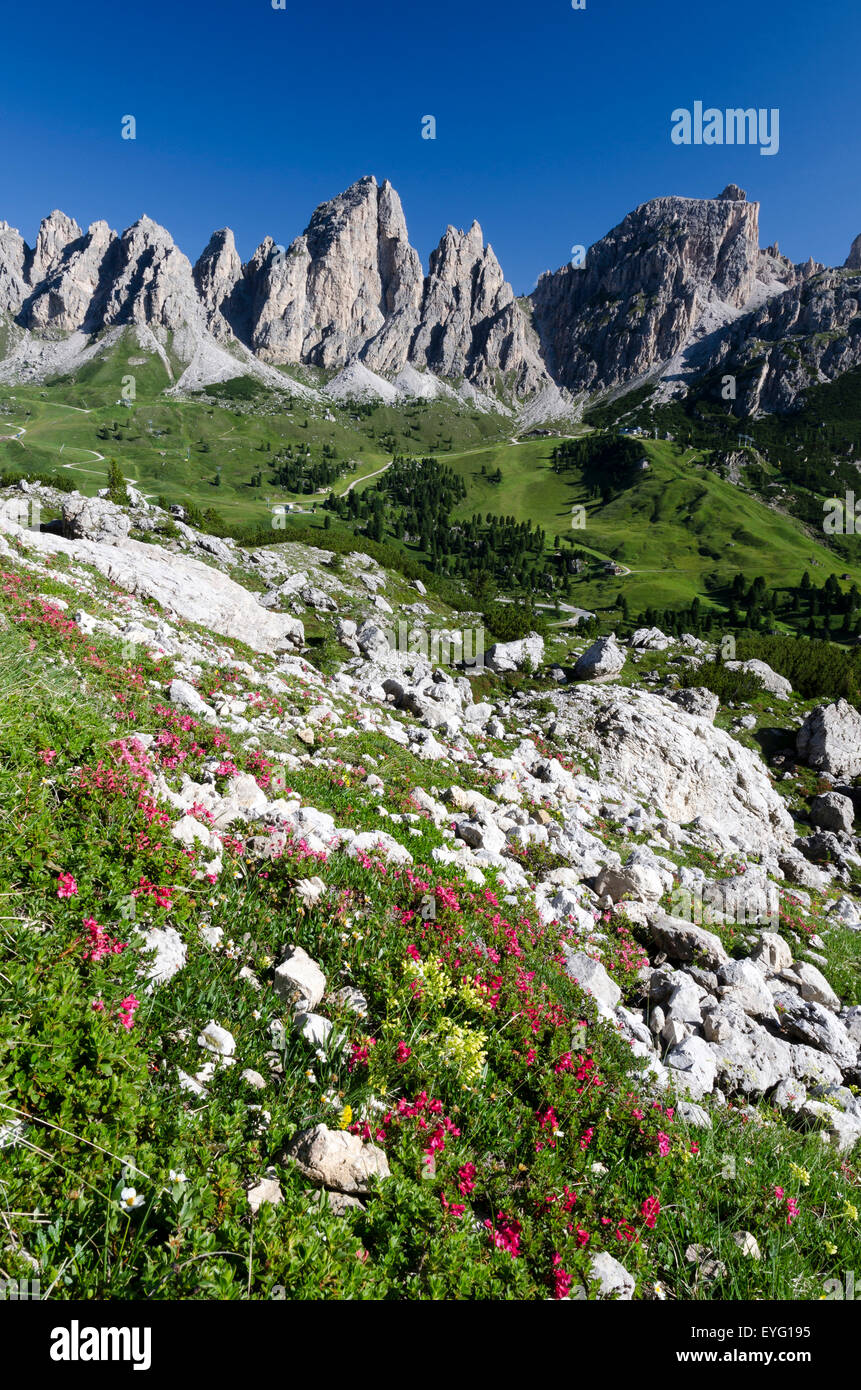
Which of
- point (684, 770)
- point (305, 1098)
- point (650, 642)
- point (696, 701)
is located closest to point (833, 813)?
point (696, 701)

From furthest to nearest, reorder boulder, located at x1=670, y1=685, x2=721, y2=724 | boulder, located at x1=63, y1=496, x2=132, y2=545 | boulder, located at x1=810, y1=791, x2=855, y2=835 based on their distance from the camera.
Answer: boulder, located at x1=670, y1=685, x2=721, y2=724
boulder, located at x1=63, y1=496, x2=132, y2=545
boulder, located at x1=810, y1=791, x2=855, y2=835

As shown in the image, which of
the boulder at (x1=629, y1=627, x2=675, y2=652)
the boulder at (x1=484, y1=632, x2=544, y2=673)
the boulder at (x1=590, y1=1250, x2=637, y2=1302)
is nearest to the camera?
the boulder at (x1=590, y1=1250, x2=637, y2=1302)

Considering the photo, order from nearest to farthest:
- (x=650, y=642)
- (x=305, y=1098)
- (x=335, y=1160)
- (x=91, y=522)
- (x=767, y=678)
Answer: (x=335, y=1160) → (x=305, y=1098) → (x=91, y=522) → (x=767, y=678) → (x=650, y=642)

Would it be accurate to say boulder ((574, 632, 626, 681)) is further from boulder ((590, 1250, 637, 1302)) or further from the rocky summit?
boulder ((590, 1250, 637, 1302))

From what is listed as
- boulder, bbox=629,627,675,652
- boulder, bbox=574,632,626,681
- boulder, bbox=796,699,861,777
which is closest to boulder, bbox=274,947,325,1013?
boulder, bbox=796,699,861,777

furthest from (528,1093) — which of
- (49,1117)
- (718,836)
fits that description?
(718,836)

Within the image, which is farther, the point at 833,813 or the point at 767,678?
the point at 767,678

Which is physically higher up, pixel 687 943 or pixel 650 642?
pixel 650 642

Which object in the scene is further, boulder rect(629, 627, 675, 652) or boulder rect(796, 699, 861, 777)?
boulder rect(629, 627, 675, 652)

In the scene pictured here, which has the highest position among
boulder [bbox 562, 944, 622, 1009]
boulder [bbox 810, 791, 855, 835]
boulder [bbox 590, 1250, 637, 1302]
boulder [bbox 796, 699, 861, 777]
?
boulder [bbox 590, 1250, 637, 1302]

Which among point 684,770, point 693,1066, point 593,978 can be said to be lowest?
point 684,770

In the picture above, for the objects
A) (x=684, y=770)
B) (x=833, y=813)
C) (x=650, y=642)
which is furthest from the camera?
(x=650, y=642)

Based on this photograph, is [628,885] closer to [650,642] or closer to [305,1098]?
[305,1098]
